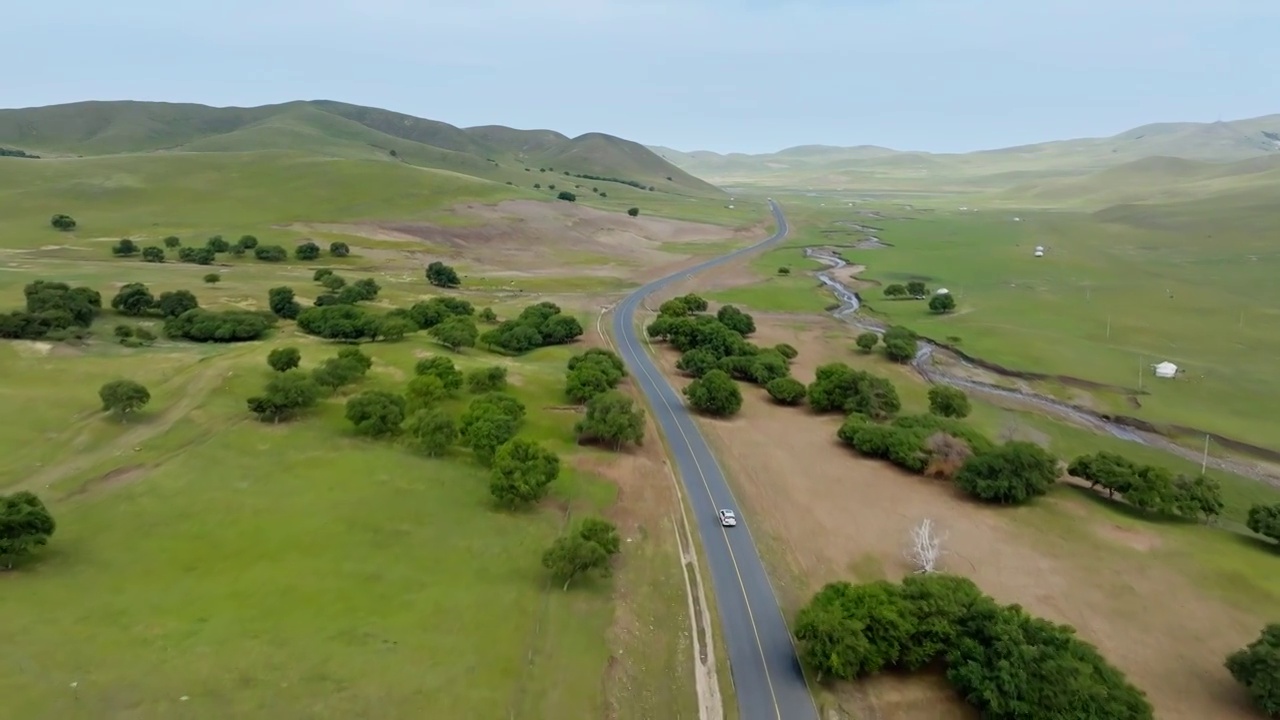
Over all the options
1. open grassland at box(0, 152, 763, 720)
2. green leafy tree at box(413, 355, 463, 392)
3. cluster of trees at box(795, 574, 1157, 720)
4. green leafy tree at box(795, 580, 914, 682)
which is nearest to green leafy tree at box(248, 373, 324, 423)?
open grassland at box(0, 152, 763, 720)

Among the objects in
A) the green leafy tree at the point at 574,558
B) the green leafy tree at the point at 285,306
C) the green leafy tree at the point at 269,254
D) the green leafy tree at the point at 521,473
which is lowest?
the green leafy tree at the point at 574,558

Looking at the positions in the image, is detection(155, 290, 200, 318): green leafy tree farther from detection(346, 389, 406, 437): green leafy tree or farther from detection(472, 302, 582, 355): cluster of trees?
detection(346, 389, 406, 437): green leafy tree

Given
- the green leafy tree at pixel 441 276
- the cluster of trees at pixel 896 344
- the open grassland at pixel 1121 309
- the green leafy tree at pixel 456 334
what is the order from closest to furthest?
the open grassland at pixel 1121 309
the green leafy tree at pixel 456 334
the cluster of trees at pixel 896 344
the green leafy tree at pixel 441 276

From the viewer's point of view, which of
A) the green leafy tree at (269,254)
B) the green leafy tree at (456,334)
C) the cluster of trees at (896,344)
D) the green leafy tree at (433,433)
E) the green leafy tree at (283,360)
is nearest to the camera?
the green leafy tree at (433,433)

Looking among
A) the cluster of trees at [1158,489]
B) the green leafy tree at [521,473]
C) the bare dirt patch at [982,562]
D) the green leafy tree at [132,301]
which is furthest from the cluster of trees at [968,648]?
the green leafy tree at [132,301]

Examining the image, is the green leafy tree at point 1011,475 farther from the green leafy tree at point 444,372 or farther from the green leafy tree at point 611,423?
the green leafy tree at point 444,372

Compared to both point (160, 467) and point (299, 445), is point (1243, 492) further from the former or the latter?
point (160, 467)

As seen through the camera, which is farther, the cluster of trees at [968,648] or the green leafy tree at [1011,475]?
the green leafy tree at [1011,475]
